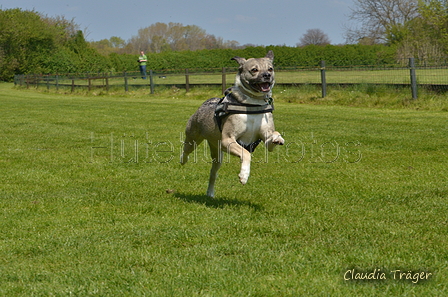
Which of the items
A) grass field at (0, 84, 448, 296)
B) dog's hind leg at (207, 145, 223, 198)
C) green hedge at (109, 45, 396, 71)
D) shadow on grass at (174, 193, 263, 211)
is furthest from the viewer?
green hedge at (109, 45, 396, 71)

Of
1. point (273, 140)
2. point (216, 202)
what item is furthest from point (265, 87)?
point (216, 202)

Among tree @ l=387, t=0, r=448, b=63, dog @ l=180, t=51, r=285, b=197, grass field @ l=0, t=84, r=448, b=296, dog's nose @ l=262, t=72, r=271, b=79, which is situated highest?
tree @ l=387, t=0, r=448, b=63

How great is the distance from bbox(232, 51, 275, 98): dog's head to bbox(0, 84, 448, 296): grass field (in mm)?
1324

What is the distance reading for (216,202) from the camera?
6754 millimetres

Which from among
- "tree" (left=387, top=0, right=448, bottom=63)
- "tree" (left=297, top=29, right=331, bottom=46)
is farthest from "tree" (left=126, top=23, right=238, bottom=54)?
"tree" (left=387, top=0, right=448, bottom=63)

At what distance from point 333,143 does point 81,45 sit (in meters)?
61.0

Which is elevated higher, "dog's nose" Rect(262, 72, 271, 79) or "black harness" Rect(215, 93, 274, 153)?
"dog's nose" Rect(262, 72, 271, 79)

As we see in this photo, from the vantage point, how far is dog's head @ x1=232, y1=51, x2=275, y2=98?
234 inches

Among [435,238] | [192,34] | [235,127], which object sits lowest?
[435,238]

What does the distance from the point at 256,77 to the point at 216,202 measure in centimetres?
167

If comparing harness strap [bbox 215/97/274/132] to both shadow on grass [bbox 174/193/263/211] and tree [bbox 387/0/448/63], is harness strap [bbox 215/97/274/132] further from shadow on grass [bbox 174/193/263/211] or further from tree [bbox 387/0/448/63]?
tree [bbox 387/0/448/63]

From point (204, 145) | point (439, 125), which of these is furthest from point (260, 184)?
point (439, 125)

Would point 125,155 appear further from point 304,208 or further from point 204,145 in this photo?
point 304,208

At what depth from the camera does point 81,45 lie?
223ft
